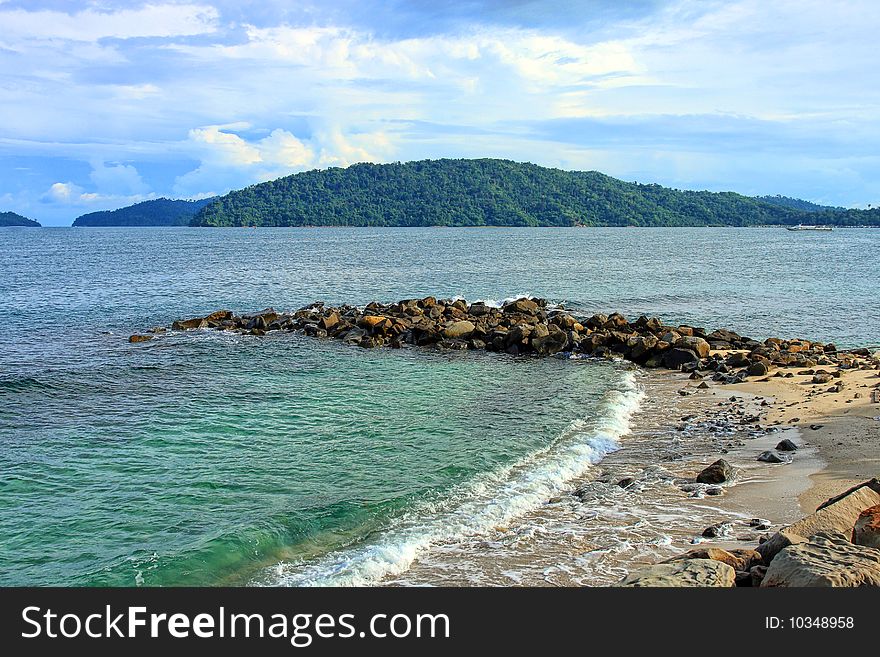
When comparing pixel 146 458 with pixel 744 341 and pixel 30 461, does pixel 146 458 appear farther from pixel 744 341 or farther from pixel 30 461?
pixel 744 341

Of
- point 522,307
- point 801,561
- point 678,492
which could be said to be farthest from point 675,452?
point 522,307

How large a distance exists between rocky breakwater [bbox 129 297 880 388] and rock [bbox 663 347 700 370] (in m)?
0.04

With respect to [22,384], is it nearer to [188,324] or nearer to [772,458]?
[188,324]

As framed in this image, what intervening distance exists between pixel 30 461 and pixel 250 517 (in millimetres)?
6508

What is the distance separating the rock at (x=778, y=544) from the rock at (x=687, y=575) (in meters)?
0.69

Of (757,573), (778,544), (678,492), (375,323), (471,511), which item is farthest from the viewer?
(375,323)

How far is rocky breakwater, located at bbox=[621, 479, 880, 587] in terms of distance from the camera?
8.39 m

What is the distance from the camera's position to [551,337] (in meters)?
31.4

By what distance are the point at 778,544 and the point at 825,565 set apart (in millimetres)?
1152

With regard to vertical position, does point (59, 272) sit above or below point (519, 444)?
above

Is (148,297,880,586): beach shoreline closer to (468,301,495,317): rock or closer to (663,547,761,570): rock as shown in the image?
(663,547,761,570): rock

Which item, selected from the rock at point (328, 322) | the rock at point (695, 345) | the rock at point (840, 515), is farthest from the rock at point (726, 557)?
the rock at point (328, 322)

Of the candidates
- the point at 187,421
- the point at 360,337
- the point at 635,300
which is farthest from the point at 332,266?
the point at 187,421
